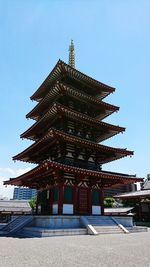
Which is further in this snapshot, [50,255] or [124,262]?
[50,255]

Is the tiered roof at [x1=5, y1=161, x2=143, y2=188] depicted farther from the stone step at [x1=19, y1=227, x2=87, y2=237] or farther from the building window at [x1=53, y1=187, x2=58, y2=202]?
the stone step at [x1=19, y1=227, x2=87, y2=237]

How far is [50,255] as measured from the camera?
7.77 metres

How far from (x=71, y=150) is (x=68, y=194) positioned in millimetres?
4000

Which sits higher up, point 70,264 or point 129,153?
point 129,153

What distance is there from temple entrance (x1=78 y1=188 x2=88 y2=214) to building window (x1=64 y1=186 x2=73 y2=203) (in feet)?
3.08

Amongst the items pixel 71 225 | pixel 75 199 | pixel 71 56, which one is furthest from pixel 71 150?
Answer: pixel 71 56

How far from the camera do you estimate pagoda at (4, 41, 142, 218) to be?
19203mm

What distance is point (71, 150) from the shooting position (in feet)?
Answer: 69.1

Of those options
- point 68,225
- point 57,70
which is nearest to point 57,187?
point 68,225

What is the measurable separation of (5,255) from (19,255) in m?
0.51

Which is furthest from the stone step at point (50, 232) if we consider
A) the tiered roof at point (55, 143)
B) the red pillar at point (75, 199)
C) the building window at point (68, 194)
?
the tiered roof at point (55, 143)

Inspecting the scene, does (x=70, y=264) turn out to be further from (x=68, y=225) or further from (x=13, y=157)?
(x=13, y=157)

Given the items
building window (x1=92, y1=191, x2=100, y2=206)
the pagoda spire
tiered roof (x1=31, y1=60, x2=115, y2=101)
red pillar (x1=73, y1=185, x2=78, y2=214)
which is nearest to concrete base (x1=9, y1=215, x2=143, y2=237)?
red pillar (x1=73, y1=185, x2=78, y2=214)

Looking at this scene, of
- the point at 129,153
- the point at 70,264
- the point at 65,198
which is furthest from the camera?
the point at 129,153
